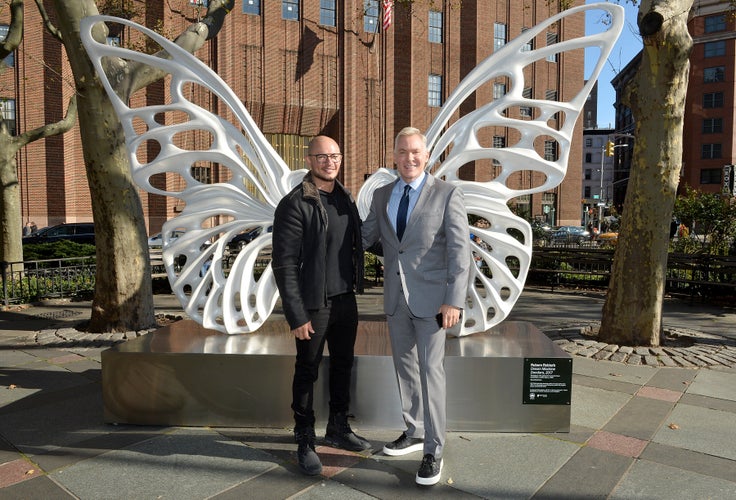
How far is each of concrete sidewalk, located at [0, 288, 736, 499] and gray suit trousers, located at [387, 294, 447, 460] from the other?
36 centimetres

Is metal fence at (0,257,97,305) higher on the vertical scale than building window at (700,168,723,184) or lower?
lower

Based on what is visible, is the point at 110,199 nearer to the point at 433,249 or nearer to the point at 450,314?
the point at 433,249

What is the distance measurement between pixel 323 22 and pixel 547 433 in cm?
3240

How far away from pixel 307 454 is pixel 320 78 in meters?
31.3

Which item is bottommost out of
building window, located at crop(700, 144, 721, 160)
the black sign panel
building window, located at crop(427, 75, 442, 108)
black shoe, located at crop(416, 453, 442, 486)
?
black shoe, located at crop(416, 453, 442, 486)

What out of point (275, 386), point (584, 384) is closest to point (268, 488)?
point (275, 386)

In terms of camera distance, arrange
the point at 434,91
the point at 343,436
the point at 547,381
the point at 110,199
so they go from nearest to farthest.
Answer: the point at 343,436
the point at 547,381
the point at 110,199
the point at 434,91

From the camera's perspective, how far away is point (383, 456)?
13.2 ft

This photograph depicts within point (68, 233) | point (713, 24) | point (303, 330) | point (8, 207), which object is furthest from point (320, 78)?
point (713, 24)

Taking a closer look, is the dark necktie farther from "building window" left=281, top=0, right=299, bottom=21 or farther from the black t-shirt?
"building window" left=281, top=0, right=299, bottom=21

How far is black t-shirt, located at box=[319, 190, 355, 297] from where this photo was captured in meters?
3.79

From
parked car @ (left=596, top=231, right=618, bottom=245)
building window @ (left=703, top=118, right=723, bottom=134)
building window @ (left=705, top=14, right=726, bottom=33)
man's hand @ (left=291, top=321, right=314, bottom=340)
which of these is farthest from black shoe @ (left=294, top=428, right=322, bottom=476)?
building window @ (left=705, top=14, right=726, bottom=33)

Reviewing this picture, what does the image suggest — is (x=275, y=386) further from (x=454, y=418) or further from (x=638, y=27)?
(x=638, y=27)

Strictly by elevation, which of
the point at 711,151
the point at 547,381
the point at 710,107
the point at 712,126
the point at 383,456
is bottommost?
the point at 383,456
